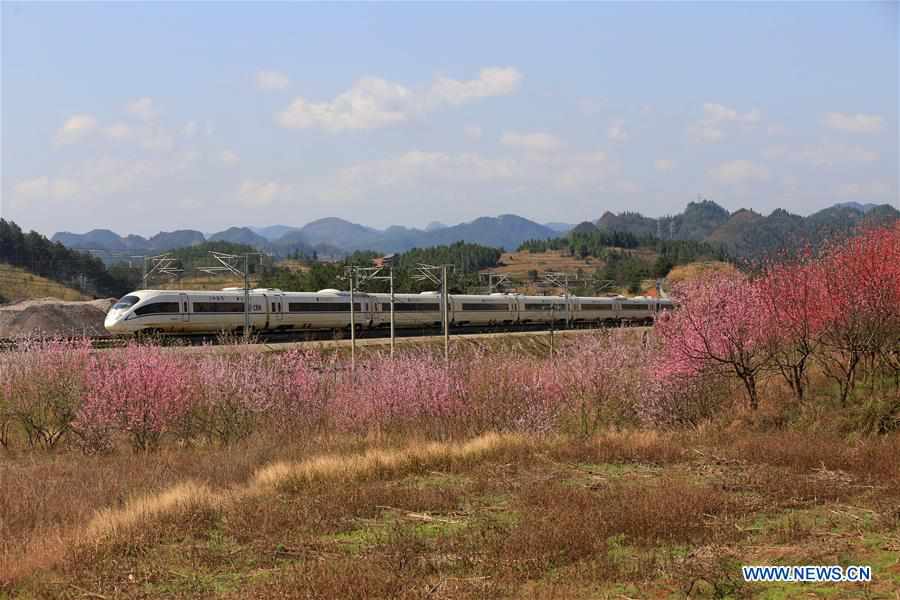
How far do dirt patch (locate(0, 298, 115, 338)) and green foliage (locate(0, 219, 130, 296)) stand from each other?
4492 cm

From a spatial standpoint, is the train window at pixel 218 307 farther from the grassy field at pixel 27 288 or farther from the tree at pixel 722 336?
the grassy field at pixel 27 288

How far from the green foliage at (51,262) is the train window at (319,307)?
55.3 meters

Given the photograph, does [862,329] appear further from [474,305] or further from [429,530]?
[474,305]

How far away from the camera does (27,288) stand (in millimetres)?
85000

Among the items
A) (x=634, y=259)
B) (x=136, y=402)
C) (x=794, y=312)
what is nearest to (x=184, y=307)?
(x=136, y=402)

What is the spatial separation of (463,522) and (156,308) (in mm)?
31964

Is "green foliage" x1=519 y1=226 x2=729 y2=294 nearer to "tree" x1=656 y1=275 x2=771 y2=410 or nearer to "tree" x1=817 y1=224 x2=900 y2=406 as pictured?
"tree" x1=656 y1=275 x2=771 y2=410

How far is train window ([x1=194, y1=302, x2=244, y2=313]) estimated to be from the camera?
41.2 m

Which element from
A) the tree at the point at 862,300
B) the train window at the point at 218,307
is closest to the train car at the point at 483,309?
the train window at the point at 218,307

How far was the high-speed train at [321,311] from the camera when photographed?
129ft

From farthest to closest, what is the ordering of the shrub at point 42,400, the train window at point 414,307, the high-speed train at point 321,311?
1. the train window at point 414,307
2. the high-speed train at point 321,311
3. the shrub at point 42,400

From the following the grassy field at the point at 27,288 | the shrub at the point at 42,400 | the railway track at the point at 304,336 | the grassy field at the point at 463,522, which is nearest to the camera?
the grassy field at the point at 463,522

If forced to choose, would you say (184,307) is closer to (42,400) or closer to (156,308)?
(156,308)

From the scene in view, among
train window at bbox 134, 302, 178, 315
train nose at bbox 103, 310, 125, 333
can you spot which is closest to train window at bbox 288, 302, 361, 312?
train window at bbox 134, 302, 178, 315
